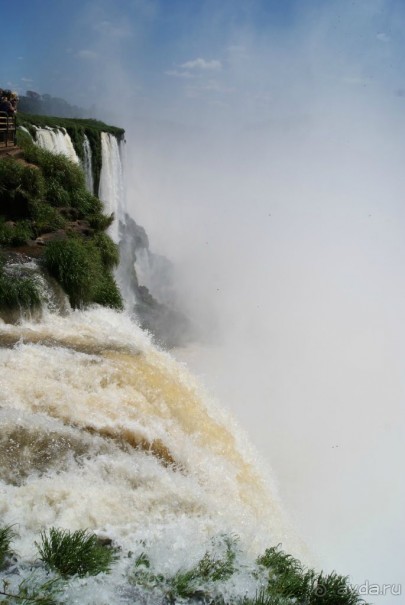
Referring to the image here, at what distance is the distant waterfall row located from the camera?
1789 centimetres

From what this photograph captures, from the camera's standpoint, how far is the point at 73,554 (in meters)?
4.55

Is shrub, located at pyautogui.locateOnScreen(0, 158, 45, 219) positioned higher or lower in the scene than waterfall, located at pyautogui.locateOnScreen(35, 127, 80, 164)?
lower

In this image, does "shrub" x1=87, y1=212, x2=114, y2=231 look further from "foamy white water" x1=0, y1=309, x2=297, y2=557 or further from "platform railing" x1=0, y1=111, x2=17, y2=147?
"foamy white water" x1=0, y1=309, x2=297, y2=557

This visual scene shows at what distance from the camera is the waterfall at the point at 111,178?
21.6 metres

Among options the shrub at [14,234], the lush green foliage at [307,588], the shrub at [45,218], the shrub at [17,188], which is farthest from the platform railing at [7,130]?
the lush green foliage at [307,588]

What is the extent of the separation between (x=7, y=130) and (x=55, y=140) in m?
3.92

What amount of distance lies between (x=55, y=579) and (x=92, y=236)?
895 cm

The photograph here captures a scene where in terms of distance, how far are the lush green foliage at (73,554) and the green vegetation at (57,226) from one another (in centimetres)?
510

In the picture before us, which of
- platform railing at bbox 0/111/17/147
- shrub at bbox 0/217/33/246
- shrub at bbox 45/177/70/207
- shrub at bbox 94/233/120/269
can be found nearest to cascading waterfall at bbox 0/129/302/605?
shrub at bbox 0/217/33/246

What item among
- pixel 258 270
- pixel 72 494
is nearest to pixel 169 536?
pixel 72 494

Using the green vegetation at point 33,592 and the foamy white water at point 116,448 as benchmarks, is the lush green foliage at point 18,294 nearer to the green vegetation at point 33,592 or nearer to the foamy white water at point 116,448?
the foamy white water at point 116,448

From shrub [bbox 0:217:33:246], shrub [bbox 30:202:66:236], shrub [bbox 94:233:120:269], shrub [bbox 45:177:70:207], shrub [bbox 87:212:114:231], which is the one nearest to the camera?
shrub [bbox 0:217:33:246]

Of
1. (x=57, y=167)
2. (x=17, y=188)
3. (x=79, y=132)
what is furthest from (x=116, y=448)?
(x=79, y=132)

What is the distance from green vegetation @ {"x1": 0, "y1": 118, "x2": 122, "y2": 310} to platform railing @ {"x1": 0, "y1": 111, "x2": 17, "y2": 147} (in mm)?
284
